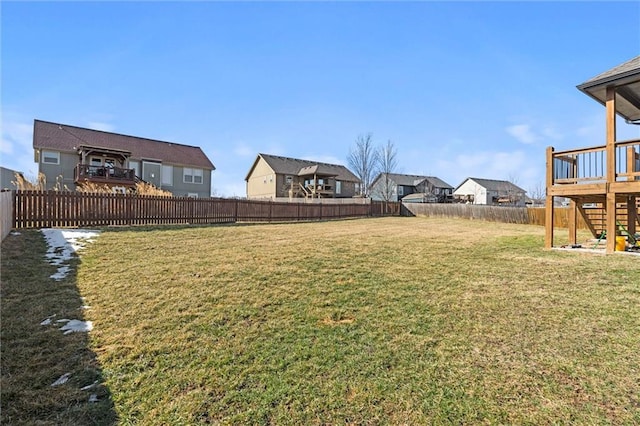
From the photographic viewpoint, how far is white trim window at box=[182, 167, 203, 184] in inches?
1180

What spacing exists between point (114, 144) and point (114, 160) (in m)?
2.04

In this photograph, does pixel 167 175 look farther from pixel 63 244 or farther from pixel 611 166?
pixel 611 166

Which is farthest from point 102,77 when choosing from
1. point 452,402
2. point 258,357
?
point 452,402

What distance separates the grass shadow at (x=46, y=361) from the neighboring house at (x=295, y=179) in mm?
30447

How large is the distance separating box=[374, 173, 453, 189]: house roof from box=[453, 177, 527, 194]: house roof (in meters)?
3.45

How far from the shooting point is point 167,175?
2895 cm

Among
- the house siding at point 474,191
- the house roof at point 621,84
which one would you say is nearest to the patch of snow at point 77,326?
the house roof at point 621,84

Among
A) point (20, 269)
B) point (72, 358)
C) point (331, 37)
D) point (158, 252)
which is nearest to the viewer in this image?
point (72, 358)

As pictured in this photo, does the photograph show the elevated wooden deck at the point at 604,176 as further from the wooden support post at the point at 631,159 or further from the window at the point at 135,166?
the window at the point at 135,166

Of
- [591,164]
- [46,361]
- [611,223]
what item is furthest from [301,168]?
[46,361]

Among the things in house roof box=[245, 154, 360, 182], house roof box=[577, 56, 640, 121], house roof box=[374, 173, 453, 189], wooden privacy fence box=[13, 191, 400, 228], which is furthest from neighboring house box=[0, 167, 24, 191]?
house roof box=[374, 173, 453, 189]

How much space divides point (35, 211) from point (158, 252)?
20.0 ft

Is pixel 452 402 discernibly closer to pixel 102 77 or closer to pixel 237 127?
pixel 102 77

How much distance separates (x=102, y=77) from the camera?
13.8 meters
